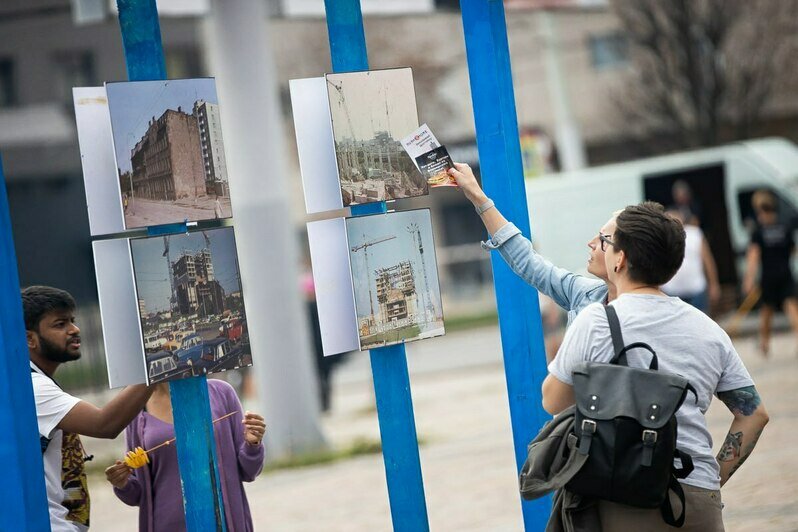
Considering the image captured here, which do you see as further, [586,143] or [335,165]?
[586,143]

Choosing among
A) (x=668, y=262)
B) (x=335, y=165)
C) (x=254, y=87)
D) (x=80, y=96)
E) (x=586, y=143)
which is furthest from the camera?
(x=586, y=143)

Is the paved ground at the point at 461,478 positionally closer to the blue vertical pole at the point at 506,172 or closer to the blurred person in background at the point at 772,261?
the blurred person in background at the point at 772,261

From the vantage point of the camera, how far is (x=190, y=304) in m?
3.74

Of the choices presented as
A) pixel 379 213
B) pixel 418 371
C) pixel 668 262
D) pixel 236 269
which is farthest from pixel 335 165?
pixel 418 371

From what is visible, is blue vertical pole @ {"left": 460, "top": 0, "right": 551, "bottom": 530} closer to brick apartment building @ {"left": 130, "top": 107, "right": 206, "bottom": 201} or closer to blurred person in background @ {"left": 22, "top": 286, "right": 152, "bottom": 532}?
brick apartment building @ {"left": 130, "top": 107, "right": 206, "bottom": 201}

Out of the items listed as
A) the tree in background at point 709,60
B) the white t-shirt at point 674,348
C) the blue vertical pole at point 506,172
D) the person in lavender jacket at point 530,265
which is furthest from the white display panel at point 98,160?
the tree in background at point 709,60

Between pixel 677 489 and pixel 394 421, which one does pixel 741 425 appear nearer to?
pixel 677 489

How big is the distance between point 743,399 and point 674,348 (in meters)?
0.37

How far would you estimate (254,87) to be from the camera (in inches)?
435

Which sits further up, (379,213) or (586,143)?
(586,143)

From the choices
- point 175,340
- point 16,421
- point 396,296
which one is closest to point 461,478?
point 396,296

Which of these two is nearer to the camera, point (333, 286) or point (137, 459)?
point (137, 459)

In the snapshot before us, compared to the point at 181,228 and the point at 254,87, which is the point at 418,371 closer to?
the point at 254,87

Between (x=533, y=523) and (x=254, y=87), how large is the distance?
752 centimetres
